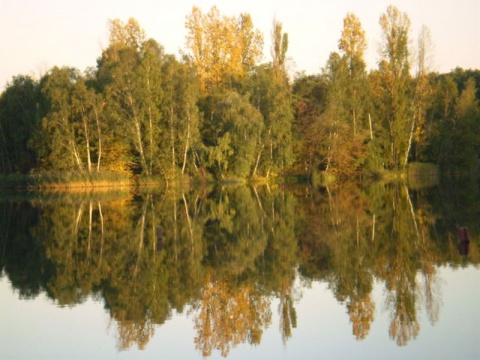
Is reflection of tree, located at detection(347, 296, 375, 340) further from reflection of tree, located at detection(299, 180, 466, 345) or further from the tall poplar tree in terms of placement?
the tall poplar tree

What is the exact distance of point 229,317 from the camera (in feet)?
38.8

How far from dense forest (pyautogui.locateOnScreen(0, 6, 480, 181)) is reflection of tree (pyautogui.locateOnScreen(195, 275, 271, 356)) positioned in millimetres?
41141

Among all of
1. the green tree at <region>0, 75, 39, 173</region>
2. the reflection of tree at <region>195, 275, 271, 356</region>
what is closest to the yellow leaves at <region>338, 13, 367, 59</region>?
the green tree at <region>0, 75, 39, 173</region>

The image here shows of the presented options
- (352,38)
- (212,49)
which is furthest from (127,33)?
(352,38)

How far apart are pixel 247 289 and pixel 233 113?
1651 inches

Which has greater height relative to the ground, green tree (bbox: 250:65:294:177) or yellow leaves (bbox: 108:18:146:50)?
yellow leaves (bbox: 108:18:146:50)

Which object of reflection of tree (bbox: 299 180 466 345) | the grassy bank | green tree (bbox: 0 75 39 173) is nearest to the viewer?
reflection of tree (bbox: 299 180 466 345)

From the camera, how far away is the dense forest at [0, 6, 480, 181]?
2130 inches

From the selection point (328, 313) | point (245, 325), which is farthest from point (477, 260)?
Result: point (245, 325)

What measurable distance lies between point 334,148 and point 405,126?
693 centimetres

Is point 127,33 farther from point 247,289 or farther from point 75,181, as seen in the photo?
point 247,289

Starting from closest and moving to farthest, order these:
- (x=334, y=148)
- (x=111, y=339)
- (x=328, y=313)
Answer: (x=111, y=339) → (x=328, y=313) → (x=334, y=148)

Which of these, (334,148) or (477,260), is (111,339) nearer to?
(477,260)

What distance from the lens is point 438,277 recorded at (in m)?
14.1
